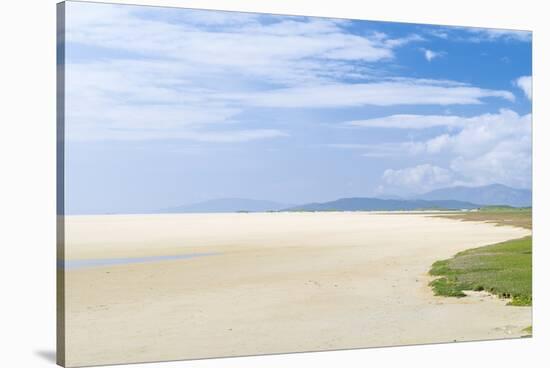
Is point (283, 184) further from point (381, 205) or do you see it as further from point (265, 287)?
point (381, 205)

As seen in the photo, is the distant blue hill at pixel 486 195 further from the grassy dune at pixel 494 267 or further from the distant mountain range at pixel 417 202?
the grassy dune at pixel 494 267

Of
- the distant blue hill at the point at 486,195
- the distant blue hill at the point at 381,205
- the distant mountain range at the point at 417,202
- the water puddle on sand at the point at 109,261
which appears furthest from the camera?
the distant blue hill at the point at 486,195

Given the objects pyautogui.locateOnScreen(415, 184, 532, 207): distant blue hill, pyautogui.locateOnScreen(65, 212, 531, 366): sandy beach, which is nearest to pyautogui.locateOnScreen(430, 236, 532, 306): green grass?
pyautogui.locateOnScreen(65, 212, 531, 366): sandy beach

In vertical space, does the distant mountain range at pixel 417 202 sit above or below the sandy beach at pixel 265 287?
above

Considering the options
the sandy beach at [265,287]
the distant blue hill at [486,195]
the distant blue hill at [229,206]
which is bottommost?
the sandy beach at [265,287]

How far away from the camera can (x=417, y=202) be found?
488 inches

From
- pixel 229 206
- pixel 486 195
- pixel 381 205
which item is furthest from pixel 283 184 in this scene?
pixel 486 195

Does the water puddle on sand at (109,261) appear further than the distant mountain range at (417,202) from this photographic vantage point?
No

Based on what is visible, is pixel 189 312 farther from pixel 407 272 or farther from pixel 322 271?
pixel 407 272

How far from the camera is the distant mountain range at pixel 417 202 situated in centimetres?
1135

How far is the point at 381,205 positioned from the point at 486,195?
140 centimetres

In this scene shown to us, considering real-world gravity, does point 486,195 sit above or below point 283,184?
below

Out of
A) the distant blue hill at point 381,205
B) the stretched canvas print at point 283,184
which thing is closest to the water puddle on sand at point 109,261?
the stretched canvas print at point 283,184

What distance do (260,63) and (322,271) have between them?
93.3 inches
